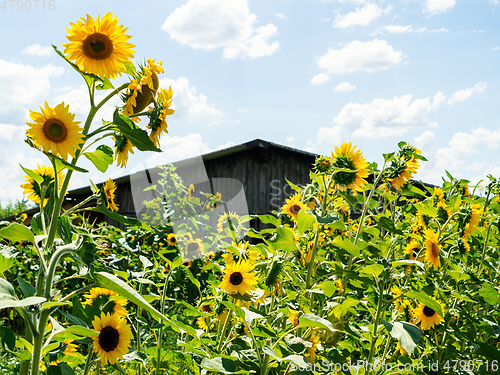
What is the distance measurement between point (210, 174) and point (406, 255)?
683 centimetres

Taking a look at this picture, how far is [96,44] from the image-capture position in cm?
108

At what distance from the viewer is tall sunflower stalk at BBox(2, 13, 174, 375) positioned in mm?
950

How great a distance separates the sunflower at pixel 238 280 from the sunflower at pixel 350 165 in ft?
1.93

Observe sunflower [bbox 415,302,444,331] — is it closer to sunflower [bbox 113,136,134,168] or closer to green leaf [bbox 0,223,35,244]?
sunflower [bbox 113,136,134,168]

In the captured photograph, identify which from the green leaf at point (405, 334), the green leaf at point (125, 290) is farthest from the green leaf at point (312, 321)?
the green leaf at point (125, 290)

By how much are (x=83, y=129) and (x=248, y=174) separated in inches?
310

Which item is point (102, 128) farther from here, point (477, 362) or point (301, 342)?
point (477, 362)

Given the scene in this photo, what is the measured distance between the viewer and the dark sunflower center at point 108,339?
1.45 metres

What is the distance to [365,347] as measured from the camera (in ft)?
6.28

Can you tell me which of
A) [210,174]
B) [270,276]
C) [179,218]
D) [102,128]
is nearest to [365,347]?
[270,276]

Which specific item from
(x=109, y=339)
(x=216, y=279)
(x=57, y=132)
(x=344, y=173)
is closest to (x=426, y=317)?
(x=344, y=173)

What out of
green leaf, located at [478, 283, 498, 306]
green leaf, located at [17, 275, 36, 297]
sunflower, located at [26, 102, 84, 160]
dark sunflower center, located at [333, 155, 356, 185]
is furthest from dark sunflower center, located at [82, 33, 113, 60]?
green leaf, located at [478, 283, 498, 306]

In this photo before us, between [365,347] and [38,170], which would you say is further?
[365,347]

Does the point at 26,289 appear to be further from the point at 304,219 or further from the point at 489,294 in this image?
the point at 489,294
